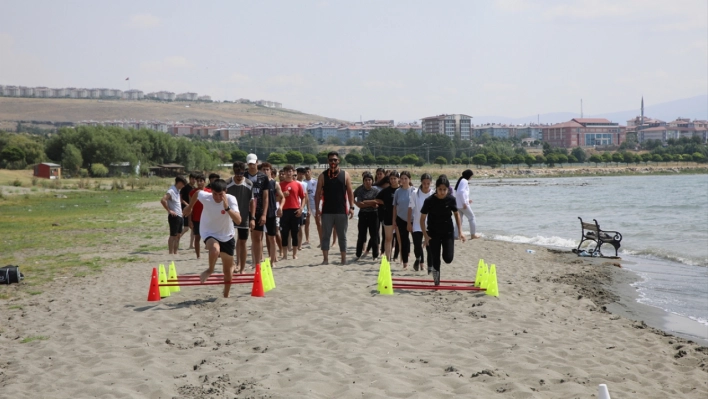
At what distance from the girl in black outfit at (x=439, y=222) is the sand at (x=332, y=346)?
0.61m

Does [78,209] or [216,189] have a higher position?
[216,189]

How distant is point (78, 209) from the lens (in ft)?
98.4

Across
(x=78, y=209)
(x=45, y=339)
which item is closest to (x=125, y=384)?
(x=45, y=339)

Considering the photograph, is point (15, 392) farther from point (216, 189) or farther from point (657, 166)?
point (657, 166)

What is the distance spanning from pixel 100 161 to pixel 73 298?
68797mm

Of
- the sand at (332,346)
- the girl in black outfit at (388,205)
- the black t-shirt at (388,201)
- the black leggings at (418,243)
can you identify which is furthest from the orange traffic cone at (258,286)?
the black t-shirt at (388,201)

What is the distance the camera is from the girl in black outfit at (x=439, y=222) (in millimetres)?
9680

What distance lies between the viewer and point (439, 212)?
9719mm

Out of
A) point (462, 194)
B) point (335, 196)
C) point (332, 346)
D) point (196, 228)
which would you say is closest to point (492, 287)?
point (335, 196)

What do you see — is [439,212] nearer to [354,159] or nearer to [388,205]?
[388,205]

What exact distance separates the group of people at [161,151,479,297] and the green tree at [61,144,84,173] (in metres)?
62.6

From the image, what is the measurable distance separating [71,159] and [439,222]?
68550mm

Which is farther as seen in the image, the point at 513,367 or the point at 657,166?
the point at 657,166

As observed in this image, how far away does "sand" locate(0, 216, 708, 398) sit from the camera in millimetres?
5746
